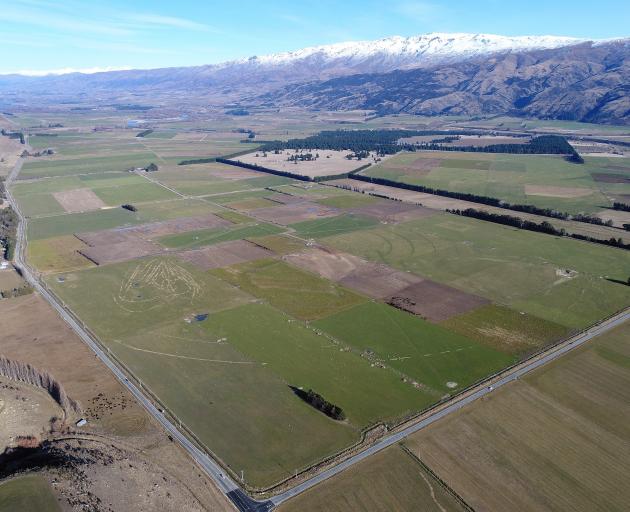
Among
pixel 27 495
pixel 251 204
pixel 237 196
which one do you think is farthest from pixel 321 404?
pixel 237 196

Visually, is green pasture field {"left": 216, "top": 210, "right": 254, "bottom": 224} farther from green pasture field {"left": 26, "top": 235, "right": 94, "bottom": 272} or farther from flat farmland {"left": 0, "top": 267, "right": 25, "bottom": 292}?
flat farmland {"left": 0, "top": 267, "right": 25, "bottom": 292}

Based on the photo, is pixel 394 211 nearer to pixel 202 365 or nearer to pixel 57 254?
pixel 57 254

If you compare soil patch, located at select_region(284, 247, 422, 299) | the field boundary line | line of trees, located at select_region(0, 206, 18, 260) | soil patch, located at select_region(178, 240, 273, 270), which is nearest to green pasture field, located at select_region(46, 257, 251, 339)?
soil patch, located at select_region(178, 240, 273, 270)

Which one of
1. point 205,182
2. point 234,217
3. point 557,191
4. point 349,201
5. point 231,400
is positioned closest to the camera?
point 231,400

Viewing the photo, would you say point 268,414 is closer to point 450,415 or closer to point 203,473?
point 203,473

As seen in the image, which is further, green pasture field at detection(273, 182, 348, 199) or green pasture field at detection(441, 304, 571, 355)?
green pasture field at detection(273, 182, 348, 199)

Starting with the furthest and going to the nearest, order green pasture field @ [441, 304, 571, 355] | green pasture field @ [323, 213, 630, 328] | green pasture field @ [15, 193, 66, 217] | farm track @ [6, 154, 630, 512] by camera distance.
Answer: green pasture field @ [15, 193, 66, 217] < green pasture field @ [323, 213, 630, 328] < green pasture field @ [441, 304, 571, 355] < farm track @ [6, 154, 630, 512]
